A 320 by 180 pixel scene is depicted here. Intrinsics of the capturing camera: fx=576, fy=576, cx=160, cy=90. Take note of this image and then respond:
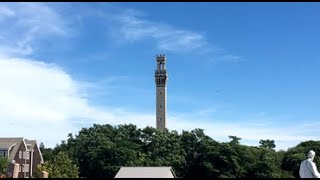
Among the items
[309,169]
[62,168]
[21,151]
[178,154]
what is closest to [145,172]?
[62,168]

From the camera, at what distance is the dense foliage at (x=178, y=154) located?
83938 millimetres

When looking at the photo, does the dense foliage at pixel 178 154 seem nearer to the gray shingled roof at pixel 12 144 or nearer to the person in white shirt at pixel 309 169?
the gray shingled roof at pixel 12 144

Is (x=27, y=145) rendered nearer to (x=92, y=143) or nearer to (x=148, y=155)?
(x=92, y=143)

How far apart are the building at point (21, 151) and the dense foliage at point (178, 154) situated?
3.83 metres

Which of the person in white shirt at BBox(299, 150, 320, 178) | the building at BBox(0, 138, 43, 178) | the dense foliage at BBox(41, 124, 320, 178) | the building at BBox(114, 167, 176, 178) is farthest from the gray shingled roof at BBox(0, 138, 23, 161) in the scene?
the person in white shirt at BBox(299, 150, 320, 178)

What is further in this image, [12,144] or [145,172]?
[12,144]

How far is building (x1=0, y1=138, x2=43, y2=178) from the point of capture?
8912cm

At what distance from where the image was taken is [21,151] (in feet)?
299

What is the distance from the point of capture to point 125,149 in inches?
3406

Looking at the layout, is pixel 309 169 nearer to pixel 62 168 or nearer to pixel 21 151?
pixel 62 168

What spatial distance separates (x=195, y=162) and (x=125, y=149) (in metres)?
11.8

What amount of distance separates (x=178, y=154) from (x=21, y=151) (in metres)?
24.8

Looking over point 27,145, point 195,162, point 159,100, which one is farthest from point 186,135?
point 159,100

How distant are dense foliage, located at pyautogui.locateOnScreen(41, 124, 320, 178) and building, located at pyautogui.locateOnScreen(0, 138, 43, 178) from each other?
3.83 m
